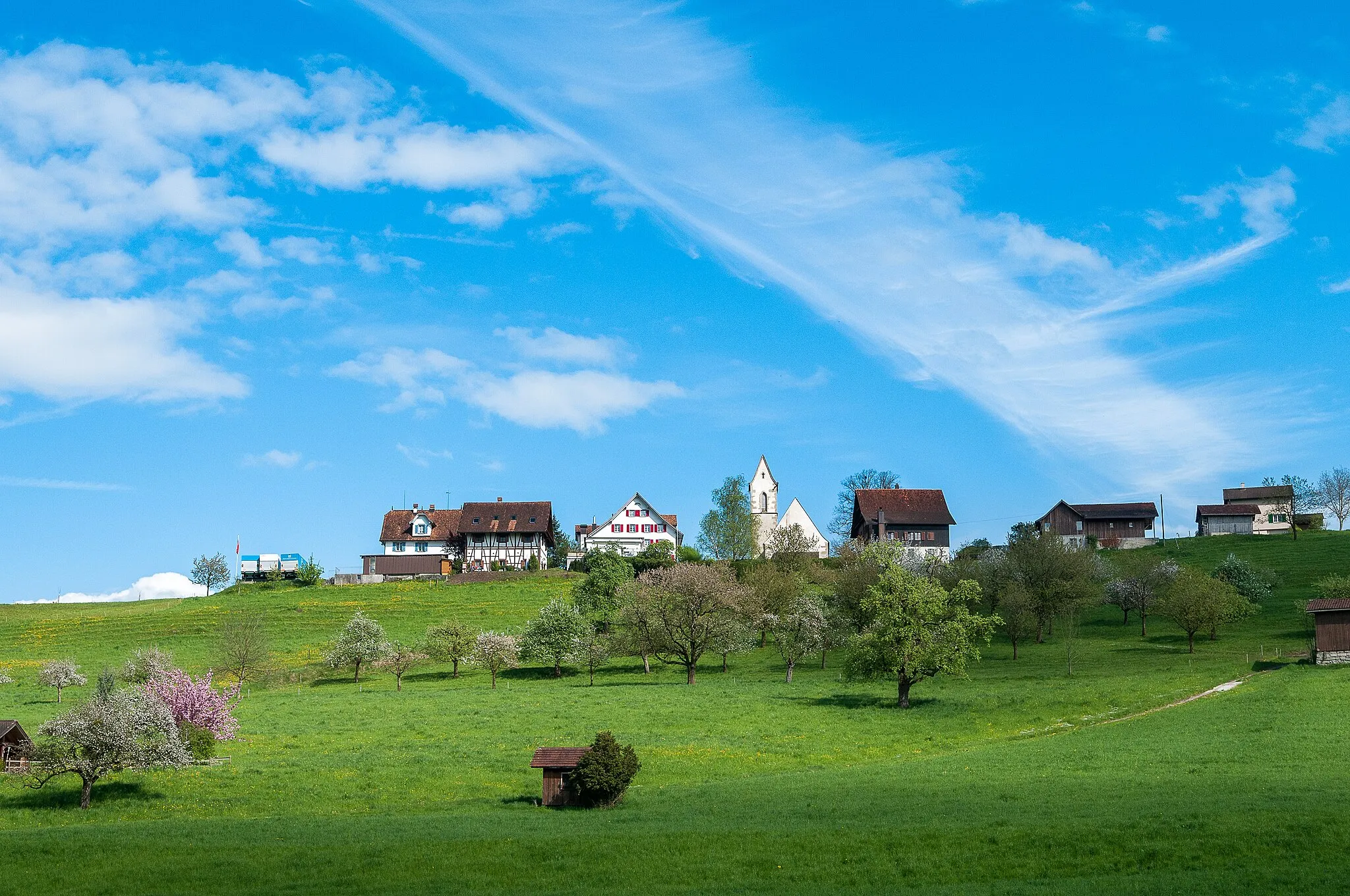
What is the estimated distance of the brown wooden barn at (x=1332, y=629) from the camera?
211 ft

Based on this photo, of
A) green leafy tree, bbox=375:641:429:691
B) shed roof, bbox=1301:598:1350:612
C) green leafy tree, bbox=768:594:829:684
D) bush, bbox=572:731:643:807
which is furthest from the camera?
green leafy tree, bbox=375:641:429:691

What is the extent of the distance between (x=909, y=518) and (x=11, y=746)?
118m

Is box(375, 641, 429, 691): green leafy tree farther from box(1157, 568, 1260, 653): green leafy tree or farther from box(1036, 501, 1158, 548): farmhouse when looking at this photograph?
box(1036, 501, 1158, 548): farmhouse

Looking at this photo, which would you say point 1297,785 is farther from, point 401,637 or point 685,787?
point 401,637

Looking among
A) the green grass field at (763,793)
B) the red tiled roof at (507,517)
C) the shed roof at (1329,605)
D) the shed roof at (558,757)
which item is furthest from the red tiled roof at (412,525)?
the shed roof at (558,757)

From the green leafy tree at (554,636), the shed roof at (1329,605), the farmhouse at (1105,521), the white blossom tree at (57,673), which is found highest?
the farmhouse at (1105,521)

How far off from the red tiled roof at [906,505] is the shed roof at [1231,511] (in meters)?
39.4

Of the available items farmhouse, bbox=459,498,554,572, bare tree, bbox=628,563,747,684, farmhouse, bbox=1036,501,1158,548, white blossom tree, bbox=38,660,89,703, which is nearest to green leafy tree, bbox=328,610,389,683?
white blossom tree, bbox=38,660,89,703

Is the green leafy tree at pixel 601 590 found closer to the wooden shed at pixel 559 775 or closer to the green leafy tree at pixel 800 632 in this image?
the green leafy tree at pixel 800 632

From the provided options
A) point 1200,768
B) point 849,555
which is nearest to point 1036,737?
point 1200,768

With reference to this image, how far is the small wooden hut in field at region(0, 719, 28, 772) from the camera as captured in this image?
46000mm

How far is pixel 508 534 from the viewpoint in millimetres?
162625

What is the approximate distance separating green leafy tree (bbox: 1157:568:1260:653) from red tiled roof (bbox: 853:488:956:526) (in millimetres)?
61393

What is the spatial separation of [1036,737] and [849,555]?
64.4 meters
